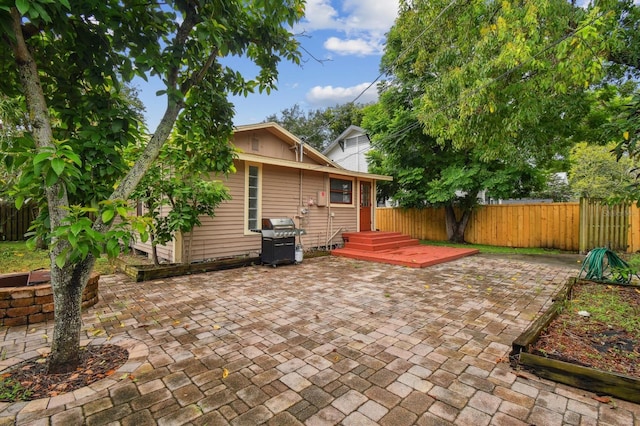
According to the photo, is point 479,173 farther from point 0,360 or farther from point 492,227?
point 0,360

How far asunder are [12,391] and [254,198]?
606 cm

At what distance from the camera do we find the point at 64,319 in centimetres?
236

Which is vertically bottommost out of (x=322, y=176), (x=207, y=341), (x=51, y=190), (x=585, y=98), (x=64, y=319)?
(x=207, y=341)

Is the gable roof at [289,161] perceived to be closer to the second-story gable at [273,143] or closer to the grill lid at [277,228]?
the second-story gable at [273,143]

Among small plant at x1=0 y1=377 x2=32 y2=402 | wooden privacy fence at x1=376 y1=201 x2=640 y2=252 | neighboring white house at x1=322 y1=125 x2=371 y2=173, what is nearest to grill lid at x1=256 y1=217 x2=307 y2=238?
small plant at x1=0 y1=377 x2=32 y2=402

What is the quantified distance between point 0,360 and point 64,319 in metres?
0.90

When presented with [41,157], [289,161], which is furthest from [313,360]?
[289,161]

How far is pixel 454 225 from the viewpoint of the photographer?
12.1 meters

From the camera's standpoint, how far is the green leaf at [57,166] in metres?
1.61

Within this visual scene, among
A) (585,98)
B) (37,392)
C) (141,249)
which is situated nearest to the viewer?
(37,392)

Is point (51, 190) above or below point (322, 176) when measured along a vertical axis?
below

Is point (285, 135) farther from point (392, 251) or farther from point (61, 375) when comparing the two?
point (61, 375)

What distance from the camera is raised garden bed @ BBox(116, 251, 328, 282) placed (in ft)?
18.1

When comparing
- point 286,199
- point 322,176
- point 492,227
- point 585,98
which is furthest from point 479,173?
point 286,199
